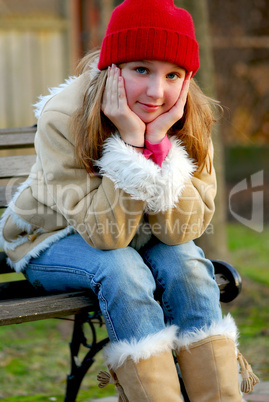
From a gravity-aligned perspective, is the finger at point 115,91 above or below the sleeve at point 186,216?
above

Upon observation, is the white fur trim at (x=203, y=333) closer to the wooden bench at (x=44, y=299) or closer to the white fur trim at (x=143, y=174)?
the wooden bench at (x=44, y=299)

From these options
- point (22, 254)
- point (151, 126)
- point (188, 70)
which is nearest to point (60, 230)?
point (22, 254)

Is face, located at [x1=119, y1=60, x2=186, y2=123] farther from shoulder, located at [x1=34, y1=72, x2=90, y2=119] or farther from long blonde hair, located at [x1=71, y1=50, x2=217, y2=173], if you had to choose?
shoulder, located at [x1=34, y1=72, x2=90, y2=119]

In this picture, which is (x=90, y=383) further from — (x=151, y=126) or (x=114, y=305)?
(x=151, y=126)

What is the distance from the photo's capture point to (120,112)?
2.20 meters

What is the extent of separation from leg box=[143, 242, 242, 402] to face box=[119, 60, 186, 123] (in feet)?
1.71

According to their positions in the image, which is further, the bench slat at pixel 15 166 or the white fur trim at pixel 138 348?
the bench slat at pixel 15 166

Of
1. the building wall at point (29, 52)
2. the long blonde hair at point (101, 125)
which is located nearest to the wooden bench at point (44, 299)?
the long blonde hair at point (101, 125)

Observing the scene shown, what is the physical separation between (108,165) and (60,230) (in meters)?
0.39

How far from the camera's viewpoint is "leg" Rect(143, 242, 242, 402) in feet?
6.97

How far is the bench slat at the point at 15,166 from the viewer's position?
2871 millimetres

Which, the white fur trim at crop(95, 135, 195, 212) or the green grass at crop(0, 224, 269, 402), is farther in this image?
the green grass at crop(0, 224, 269, 402)

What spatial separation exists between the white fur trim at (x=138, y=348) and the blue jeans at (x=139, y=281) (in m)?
0.03

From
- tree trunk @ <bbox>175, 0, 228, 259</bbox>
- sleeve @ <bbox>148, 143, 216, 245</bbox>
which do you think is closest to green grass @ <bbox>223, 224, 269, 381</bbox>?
tree trunk @ <bbox>175, 0, 228, 259</bbox>
